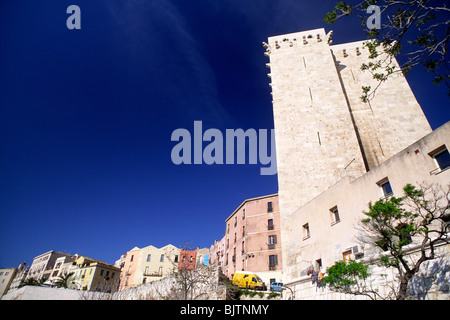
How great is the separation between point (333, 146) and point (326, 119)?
9.87ft

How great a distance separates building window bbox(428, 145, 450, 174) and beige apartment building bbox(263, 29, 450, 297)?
32 millimetres

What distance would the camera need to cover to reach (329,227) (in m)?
13.0

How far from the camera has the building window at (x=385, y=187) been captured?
10.5 meters

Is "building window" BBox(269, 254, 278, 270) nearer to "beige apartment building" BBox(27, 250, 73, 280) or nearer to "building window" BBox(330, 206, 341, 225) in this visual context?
"building window" BBox(330, 206, 341, 225)

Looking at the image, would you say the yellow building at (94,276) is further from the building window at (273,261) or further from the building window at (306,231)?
the building window at (306,231)

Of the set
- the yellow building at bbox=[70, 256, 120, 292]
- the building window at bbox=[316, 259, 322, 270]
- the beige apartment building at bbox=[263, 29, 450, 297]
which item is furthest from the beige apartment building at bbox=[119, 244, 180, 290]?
the building window at bbox=[316, 259, 322, 270]

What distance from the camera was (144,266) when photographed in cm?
5006

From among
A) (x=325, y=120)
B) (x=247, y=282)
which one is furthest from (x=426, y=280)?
(x=325, y=120)

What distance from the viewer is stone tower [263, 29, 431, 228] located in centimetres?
1966

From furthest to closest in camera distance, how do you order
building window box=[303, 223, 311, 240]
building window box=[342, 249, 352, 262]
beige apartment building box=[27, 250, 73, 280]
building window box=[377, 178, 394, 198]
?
beige apartment building box=[27, 250, 73, 280], building window box=[303, 223, 311, 240], building window box=[342, 249, 352, 262], building window box=[377, 178, 394, 198]

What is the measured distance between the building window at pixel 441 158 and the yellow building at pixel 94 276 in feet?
171
